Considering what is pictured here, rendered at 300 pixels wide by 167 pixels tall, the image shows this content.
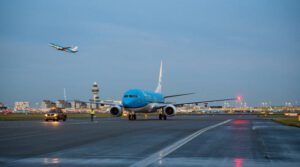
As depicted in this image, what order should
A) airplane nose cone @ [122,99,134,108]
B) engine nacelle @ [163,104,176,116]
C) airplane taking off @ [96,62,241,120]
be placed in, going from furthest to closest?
engine nacelle @ [163,104,176,116], airplane taking off @ [96,62,241,120], airplane nose cone @ [122,99,134,108]

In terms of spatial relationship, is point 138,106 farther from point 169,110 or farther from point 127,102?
point 169,110

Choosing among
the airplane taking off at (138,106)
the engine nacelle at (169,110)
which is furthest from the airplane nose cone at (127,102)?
the engine nacelle at (169,110)

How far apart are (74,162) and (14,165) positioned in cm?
156

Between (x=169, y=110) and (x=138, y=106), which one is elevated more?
(x=138, y=106)

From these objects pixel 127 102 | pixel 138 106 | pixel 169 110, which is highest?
pixel 127 102

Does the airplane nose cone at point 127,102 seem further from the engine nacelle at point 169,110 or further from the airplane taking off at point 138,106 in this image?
the engine nacelle at point 169,110

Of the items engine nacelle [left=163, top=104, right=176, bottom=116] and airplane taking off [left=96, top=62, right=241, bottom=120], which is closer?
airplane taking off [left=96, top=62, right=241, bottom=120]

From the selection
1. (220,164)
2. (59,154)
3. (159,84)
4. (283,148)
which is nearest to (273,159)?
(220,164)

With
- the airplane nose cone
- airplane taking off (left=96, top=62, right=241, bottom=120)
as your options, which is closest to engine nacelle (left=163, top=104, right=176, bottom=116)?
airplane taking off (left=96, top=62, right=241, bottom=120)

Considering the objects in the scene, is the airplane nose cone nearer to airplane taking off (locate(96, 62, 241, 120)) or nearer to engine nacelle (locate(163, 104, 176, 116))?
airplane taking off (locate(96, 62, 241, 120))

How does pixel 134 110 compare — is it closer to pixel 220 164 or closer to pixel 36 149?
pixel 36 149

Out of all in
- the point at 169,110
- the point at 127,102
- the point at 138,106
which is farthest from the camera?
the point at 169,110

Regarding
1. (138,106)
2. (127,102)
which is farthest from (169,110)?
(127,102)

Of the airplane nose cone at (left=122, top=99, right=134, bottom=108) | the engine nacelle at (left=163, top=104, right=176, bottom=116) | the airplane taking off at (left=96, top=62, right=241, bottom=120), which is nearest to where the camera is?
the airplane nose cone at (left=122, top=99, right=134, bottom=108)
